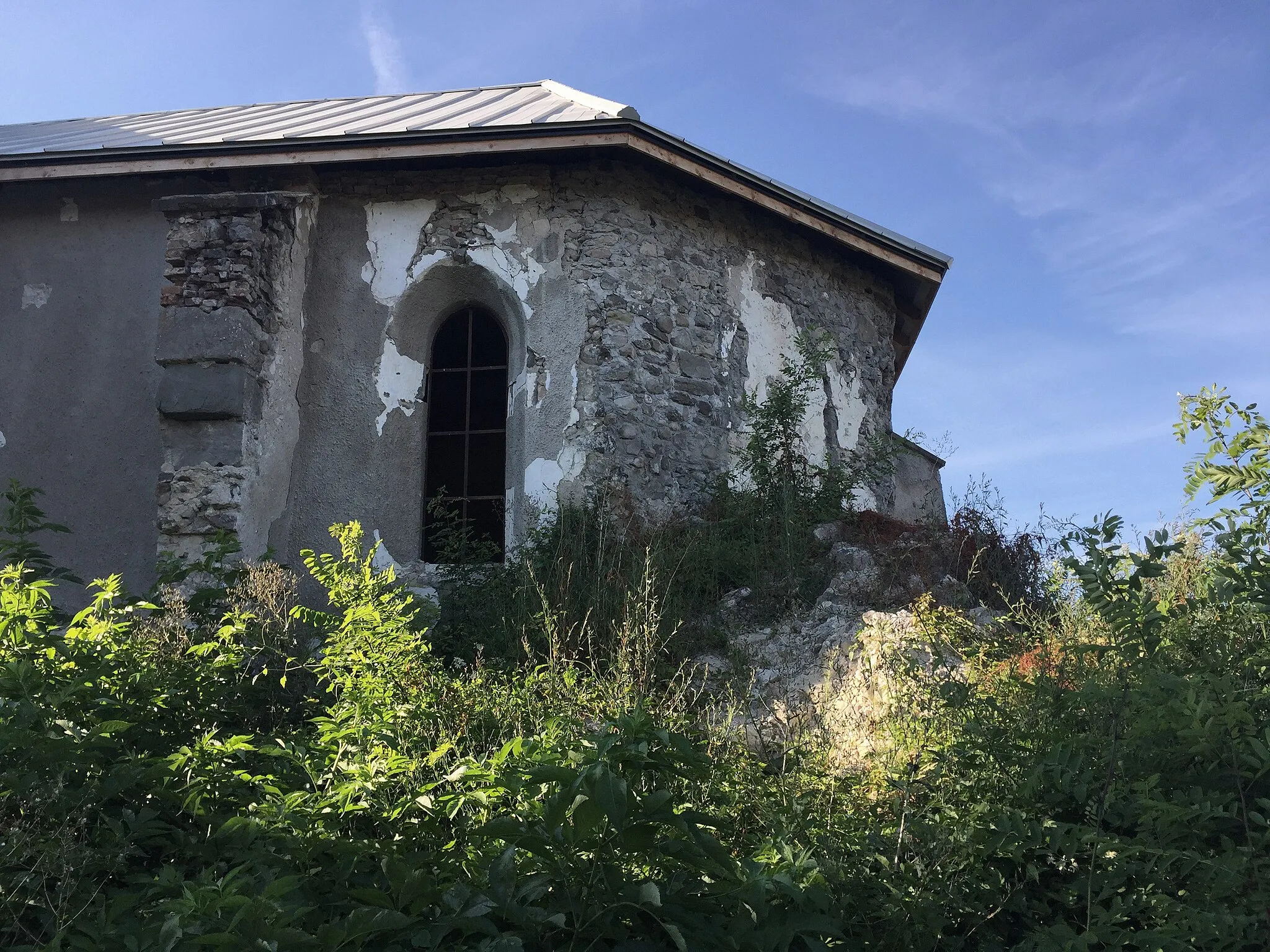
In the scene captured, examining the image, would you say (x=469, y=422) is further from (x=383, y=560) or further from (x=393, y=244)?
(x=393, y=244)

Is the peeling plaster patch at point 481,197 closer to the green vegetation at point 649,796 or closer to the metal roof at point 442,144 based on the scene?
the metal roof at point 442,144

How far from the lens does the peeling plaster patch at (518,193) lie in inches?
346

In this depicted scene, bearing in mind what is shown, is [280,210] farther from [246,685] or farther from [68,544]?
[246,685]

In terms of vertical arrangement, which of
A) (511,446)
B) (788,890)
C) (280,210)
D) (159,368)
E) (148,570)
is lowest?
(788,890)

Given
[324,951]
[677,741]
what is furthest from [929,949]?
Result: [324,951]

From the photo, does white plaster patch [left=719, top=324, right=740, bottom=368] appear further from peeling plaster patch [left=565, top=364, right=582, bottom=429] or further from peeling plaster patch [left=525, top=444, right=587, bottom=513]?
peeling plaster patch [left=525, top=444, right=587, bottom=513]

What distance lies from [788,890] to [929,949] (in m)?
0.53

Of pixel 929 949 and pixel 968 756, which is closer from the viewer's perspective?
pixel 929 949

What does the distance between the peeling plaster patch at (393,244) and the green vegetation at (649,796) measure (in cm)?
447

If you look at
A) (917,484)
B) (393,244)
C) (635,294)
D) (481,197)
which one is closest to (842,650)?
(635,294)

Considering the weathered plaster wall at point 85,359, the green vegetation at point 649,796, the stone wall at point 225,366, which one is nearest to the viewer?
the green vegetation at point 649,796

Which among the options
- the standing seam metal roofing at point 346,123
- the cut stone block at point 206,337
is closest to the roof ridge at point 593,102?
the standing seam metal roofing at point 346,123

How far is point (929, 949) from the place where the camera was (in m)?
3.24

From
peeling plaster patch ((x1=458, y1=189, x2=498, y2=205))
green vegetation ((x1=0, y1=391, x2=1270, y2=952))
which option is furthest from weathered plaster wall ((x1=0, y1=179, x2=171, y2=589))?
green vegetation ((x1=0, y1=391, x2=1270, y2=952))
